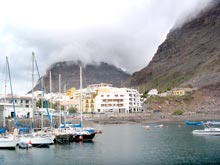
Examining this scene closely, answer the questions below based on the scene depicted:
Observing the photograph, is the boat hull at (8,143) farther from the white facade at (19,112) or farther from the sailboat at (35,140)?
the white facade at (19,112)

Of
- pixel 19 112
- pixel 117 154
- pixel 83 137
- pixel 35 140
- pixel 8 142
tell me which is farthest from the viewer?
pixel 19 112

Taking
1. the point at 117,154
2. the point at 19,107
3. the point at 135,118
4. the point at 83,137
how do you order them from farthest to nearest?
the point at 135,118 → the point at 19,107 → the point at 83,137 → the point at 117,154

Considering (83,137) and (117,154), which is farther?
(83,137)

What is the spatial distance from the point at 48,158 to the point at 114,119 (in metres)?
120

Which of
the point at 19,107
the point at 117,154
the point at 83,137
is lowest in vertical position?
the point at 117,154

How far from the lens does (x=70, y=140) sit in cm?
7794

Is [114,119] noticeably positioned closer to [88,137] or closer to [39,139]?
[88,137]

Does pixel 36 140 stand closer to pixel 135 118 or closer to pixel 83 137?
pixel 83 137

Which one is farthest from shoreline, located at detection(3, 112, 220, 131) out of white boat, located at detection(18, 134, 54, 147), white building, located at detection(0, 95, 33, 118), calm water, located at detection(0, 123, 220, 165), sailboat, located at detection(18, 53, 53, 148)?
calm water, located at detection(0, 123, 220, 165)

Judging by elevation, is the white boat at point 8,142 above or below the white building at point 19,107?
below

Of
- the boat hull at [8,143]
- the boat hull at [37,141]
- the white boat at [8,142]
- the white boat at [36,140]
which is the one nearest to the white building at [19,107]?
the white boat at [36,140]

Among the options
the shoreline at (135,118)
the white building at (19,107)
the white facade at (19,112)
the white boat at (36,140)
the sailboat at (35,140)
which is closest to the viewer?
the sailboat at (35,140)

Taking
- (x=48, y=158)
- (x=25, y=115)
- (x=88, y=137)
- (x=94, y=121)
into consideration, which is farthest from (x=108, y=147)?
(x=94, y=121)

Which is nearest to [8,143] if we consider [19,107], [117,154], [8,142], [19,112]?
[8,142]
